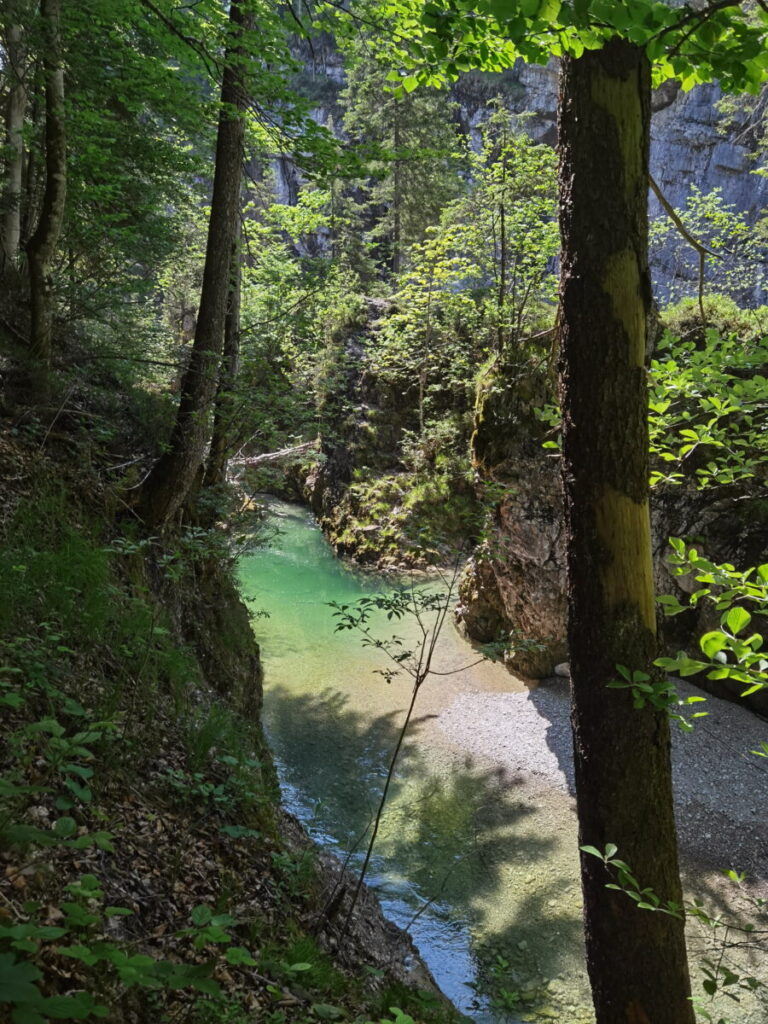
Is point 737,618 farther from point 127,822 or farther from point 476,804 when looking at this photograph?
point 476,804

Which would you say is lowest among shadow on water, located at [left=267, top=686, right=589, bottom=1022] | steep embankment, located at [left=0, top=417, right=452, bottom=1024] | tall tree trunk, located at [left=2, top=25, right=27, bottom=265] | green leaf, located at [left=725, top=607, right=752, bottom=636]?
shadow on water, located at [left=267, top=686, right=589, bottom=1022]

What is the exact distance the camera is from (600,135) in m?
2.54

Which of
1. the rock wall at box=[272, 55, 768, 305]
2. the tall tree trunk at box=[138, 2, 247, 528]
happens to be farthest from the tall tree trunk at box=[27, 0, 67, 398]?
the rock wall at box=[272, 55, 768, 305]

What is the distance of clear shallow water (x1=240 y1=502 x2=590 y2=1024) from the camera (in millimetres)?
5867

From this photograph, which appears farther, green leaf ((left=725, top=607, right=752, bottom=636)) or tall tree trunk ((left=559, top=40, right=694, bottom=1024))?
tall tree trunk ((left=559, top=40, right=694, bottom=1024))

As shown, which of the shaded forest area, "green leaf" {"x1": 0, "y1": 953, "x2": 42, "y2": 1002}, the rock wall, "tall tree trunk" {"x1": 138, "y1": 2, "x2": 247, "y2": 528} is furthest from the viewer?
the rock wall

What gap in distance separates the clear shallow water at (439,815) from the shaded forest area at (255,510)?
1.74 meters

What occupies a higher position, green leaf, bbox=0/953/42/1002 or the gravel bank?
green leaf, bbox=0/953/42/1002

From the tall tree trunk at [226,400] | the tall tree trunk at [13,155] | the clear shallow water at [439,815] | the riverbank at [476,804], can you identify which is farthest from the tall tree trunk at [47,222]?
the riverbank at [476,804]

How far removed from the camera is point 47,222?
5.66 metres

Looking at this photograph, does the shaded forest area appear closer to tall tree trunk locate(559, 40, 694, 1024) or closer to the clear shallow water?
tall tree trunk locate(559, 40, 694, 1024)

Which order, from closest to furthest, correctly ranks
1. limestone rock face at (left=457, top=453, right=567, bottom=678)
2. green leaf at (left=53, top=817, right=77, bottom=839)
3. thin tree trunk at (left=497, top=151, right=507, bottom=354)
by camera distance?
green leaf at (left=53, top=817, right=77, bottom=839) → limestone rock face at (left=457, top=453, right=567, bottom=678) → thin tree trunk at (left=497, top=151, right=507, bottom=354)

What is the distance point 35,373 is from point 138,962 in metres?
5.57

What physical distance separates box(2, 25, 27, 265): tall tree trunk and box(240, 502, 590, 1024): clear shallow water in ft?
21.8
